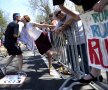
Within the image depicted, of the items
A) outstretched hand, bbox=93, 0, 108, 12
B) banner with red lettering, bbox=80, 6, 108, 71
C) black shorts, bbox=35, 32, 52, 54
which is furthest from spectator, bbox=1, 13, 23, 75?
outstretched hand, bbox=93, 0, 108, 12

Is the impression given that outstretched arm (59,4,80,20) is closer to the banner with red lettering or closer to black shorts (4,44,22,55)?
the banner with red lettering

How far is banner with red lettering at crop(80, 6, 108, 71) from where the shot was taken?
4.44m

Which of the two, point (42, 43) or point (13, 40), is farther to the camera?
point (13, 40)

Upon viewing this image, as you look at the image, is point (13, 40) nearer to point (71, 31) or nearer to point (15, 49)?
point (15, 49)

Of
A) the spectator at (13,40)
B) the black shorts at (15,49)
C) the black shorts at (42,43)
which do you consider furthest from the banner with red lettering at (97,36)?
the black shorts at (15,49)

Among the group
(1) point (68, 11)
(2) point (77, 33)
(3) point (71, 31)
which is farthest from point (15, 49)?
(1) point (68, 11)

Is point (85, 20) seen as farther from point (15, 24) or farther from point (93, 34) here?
point (15, 24)

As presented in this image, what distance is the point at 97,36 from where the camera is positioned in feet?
15.4

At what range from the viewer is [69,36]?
734cm

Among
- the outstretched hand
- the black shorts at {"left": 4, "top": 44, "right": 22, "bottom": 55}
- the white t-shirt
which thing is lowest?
the black shorts at {"left": 4, "top": 44, "right": 22, "bottom": 55}

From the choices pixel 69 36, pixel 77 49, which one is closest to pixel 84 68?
pixel 77 49

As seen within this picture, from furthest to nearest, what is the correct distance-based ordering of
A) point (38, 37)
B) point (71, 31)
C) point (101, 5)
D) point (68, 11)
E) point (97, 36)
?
point (38, 37) → point (71, 31) → point (68, 11) → point (97, 36) → point (101, 5)

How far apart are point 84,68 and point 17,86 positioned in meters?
1.87

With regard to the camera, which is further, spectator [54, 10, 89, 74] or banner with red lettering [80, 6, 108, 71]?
spectator [54, 10, 89, 74]
